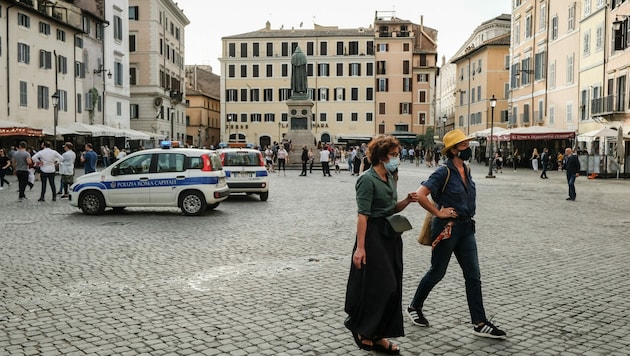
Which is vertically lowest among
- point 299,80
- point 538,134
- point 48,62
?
point 538,134

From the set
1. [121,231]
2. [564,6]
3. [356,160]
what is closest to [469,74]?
[564,6]

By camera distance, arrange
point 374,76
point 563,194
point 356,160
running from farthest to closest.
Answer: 1. point 374,76
2. point 356,160
3. point 563,194

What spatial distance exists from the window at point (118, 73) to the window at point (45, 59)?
1223 cm

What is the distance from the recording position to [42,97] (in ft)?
136

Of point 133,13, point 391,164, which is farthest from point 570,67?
point 391,164

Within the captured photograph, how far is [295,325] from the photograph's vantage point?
6379mm

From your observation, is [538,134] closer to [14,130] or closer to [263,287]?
[14,130]

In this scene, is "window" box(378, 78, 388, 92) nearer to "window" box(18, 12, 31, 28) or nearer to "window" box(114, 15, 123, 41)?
"window" box(114, 15, 123, 41)

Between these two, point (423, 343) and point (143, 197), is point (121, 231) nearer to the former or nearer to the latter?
point (143, 197)

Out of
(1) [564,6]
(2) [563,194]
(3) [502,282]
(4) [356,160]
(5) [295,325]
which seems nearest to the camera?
(5) [295,325]

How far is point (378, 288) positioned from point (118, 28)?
180 feet

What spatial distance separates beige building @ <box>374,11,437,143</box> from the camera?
295 ft

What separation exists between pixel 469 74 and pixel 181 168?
6341cm

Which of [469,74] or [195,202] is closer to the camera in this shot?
[195,202]
